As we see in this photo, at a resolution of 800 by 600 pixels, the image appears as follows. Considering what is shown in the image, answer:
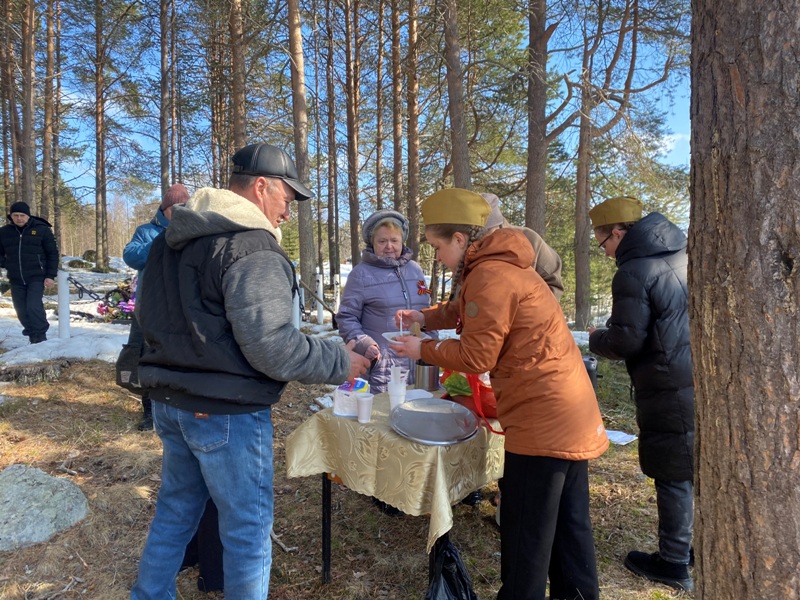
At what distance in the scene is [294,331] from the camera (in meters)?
1.68

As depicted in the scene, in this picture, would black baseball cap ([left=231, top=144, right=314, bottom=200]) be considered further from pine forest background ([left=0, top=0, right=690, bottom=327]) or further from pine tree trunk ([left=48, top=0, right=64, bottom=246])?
pine tree trunk ([left=48, top=0, right=64, bottom=246])

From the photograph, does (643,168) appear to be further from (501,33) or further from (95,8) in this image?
(95,8)

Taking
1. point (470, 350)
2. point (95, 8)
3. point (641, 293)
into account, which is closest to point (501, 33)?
point (641, 293)

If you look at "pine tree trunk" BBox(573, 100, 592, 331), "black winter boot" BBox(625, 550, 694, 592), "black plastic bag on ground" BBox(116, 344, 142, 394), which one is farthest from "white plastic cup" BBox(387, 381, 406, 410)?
"pine tree trunk" BBox(573, 100, 592, 331)

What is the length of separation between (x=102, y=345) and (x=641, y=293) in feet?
21.7

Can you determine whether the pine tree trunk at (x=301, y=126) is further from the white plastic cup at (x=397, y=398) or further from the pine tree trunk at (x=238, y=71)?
the white plastic cup at (x=397, y=398)

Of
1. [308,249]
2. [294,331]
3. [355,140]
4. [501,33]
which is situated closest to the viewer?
[294,331]

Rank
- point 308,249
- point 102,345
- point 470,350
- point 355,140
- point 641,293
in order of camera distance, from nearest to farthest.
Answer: point 470,350, point 641,293, point 102,345, point 308,249, point 355,140

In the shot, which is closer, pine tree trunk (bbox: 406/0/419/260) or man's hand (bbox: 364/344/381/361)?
man's hand (bbox: 364/344/381/361)

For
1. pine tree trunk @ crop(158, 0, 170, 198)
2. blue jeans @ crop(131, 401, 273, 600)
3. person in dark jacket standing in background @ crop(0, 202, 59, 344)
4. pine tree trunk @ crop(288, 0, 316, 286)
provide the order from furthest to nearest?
pine tree trunk @ crop(158, 0, 170, 198), pine tree trunk @ crop(288, 0, 316, 286), person in dark jacket standing in background @ crop(0, 202, 59, 344), blue jeans @ crop(131, 401, 273, 600)

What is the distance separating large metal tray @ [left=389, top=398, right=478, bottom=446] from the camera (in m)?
1.94

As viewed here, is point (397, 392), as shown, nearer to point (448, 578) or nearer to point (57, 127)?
point (448, 578)

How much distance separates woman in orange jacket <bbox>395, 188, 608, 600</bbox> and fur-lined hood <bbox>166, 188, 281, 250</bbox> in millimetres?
757

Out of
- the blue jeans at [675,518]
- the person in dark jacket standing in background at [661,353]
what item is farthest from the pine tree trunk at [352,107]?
the blue jeans at [675,518]
